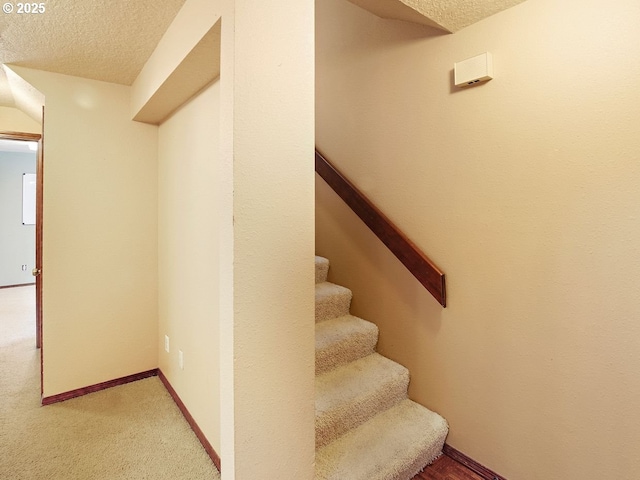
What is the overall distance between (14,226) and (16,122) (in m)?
3.90

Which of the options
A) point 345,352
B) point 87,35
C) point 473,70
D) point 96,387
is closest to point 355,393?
point 345,352

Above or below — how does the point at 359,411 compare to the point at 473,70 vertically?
below

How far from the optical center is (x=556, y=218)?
4.22ft

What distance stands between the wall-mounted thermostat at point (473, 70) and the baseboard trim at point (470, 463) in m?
1.81

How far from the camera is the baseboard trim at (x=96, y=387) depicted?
2.17 metres

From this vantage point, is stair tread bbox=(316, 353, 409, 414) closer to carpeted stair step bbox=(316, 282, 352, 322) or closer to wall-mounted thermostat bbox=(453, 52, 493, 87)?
carpeted stair step bbox=(316, 282, 352, 322)

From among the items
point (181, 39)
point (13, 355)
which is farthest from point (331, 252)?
point (13, 355)

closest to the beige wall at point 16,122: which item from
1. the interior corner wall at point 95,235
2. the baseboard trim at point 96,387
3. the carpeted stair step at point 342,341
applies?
the interior corner wall at point 95,235

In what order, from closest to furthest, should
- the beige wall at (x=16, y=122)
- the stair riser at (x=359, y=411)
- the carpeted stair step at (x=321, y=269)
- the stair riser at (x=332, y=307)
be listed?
the stair riser at (x=359, y=411) < the stair riser at (x=332, y=307) < the carpeted stair step at (x=321, y=269) < the beige wall at (x=16, y=122)

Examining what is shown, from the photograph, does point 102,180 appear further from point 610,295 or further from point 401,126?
point 610,295

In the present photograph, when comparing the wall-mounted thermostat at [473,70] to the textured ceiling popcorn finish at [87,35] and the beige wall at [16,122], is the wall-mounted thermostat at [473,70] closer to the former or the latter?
the textured ceiling popcorn finish at [87,35]

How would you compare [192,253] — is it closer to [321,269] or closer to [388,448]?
[321,269]

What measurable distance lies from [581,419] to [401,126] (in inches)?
61.4

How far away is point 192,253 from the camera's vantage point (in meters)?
1.89
